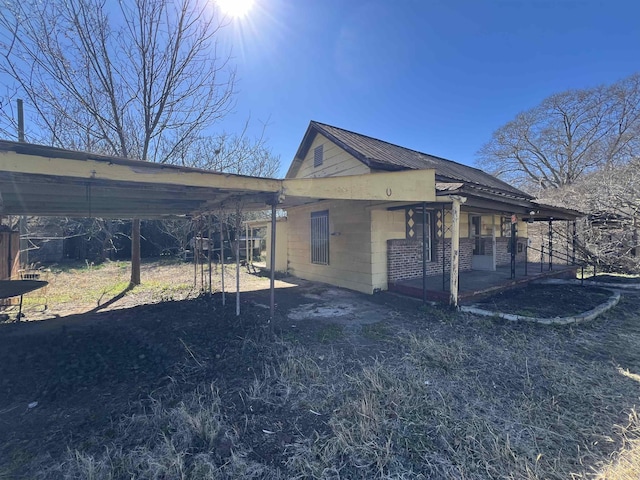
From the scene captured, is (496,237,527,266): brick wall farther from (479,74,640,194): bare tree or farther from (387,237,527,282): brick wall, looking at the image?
(479,74,640,194): bare tree

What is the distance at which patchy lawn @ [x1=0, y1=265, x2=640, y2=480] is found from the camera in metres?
2.21

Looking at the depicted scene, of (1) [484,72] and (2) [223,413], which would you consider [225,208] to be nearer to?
(2) [223,413]

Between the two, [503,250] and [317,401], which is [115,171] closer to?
[317,401]

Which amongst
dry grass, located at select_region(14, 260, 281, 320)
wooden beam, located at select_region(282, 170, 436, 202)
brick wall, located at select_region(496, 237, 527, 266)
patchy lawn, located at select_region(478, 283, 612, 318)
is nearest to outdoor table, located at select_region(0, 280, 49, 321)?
dry grass, located at select_region(14, 260, 281, 320)

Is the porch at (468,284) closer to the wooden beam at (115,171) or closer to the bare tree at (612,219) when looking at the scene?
the bare tree at (612,219)

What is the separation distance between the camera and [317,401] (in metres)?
3.04

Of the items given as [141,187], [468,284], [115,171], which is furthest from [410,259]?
[115,171]

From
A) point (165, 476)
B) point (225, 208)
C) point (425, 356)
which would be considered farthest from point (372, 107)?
point (165, 476)

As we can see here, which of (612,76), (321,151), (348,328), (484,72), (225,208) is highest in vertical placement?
(612,76)

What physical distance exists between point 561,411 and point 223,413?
3.33 metres

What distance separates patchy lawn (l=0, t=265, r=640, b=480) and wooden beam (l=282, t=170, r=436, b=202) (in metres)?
2.47

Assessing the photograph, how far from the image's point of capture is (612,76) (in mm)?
19672

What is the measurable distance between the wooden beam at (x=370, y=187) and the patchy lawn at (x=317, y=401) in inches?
97.2

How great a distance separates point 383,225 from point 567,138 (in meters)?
24.3
